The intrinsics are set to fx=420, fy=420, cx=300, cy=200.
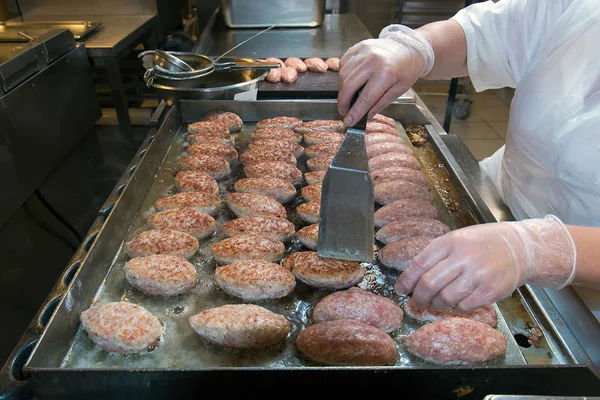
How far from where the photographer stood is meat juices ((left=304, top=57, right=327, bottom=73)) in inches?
127

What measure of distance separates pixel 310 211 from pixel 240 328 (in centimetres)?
67

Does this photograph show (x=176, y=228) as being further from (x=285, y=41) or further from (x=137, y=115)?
(x=137, y=115)

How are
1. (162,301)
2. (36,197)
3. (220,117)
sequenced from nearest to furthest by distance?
(162,301), (220,117), (36,197)

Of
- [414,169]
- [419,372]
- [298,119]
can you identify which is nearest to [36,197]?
[298,119]

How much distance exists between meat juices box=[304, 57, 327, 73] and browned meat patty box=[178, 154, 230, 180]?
1429 mm

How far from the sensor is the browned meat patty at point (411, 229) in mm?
1686

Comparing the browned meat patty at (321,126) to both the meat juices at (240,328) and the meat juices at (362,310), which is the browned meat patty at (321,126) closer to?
the meat juices at (362,310)

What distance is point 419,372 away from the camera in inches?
41.9

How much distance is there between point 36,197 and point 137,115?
73.0 inches

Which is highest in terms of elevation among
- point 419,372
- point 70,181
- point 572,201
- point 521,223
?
point 521,223

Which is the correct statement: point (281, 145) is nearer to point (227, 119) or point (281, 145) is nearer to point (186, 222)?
point (227, 119)

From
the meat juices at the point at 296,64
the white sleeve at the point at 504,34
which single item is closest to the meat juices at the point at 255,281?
the white sleeve at the point at 504,34

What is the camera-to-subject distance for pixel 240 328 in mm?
1275

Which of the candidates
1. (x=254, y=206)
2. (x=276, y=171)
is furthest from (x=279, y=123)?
(x=254, y=206)
